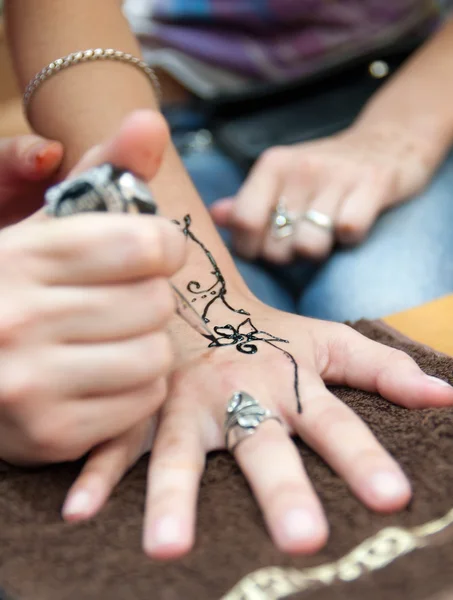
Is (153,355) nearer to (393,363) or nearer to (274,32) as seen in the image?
(393,363)

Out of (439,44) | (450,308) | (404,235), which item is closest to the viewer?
(450,308)

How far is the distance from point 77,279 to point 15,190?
50cm

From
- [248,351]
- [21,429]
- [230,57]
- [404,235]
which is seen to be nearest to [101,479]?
[21,429]

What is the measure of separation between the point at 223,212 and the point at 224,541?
59 cm

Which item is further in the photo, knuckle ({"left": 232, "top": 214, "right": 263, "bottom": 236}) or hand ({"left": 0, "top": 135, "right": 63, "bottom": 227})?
knuckle ({"left": 232, "top": 214, "right": 263, "bottom": 236})

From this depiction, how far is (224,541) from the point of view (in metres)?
0.42

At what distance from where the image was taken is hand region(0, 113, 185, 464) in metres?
0.40

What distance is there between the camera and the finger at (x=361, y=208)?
861 mm

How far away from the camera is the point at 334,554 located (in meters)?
0.40

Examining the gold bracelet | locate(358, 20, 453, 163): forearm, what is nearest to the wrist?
locate(358, 20, 453, 163): forearm

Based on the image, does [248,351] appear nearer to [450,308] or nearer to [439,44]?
[450,308]

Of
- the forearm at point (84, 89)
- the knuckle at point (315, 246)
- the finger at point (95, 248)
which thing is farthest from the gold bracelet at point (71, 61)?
the finger at point (95, 248)

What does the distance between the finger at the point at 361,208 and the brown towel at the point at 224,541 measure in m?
0.39

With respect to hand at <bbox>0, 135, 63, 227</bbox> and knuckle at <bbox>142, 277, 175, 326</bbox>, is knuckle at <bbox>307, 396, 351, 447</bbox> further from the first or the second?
hand at <bbox>0, 135, 63, 227</bbox>
